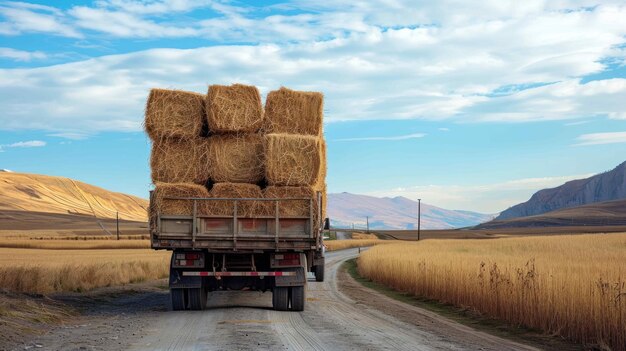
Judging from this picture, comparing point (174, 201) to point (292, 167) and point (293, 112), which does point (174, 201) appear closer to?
point (292, 167)

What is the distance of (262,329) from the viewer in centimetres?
1185

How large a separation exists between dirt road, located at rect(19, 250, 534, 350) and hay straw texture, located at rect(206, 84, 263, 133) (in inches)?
158

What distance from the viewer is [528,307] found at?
13.4 m

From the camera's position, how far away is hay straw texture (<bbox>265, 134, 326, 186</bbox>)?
14805 mm

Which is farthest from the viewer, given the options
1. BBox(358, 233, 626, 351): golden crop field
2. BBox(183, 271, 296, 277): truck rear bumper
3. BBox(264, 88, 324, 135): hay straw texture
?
BBox(264, 88, 324, 135): hay straw texture

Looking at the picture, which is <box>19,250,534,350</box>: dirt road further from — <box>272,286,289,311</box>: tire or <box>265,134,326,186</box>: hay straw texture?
<box>265,134,326,186</box>: hay straw texture

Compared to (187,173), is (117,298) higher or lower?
lower

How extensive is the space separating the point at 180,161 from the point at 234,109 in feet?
5.40

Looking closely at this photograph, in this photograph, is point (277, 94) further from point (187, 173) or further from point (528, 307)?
point (528, 307)

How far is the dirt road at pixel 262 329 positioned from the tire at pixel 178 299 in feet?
0.77

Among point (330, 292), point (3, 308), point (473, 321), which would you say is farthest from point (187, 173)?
point (330, 292)

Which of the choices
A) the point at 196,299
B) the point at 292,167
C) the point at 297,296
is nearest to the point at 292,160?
the point at 292,167

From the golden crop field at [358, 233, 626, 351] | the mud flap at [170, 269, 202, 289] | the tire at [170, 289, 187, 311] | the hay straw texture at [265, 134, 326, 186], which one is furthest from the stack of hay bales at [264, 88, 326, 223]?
the golden crop field at [358, 233, 626, 351]

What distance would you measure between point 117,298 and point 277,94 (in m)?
7.51
